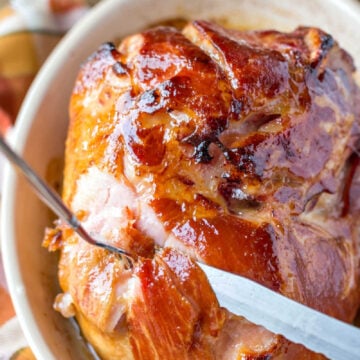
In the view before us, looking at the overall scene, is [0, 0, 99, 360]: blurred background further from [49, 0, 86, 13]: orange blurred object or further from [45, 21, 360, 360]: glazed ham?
[45, 21, 360, 360]: glazed ham

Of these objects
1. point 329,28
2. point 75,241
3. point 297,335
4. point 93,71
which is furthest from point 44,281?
point 329,28

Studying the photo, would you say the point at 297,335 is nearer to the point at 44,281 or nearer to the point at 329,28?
the point at 44,281

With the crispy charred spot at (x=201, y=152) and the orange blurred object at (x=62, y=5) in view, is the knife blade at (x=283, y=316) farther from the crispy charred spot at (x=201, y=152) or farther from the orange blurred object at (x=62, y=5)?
the orange blurred object at (x=62, y=5)

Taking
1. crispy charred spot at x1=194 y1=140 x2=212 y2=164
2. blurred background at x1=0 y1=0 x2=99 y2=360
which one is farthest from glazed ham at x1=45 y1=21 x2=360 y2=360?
blurred background at x1=0 y1=0 x2=99 y2=360

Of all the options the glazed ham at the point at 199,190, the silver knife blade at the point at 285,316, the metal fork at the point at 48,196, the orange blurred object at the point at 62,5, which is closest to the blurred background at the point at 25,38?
the orange blurred object at the point at 62,5

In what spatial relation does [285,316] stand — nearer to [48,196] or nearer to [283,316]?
[283,316]
